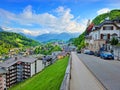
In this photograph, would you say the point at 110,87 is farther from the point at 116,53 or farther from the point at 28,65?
the point at 28,65

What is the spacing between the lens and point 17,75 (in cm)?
10919

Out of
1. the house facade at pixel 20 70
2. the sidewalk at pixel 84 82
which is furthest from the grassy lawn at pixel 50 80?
the house facade at pixel 20 70

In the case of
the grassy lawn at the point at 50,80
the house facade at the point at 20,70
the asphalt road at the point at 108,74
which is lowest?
the house facade at the point at 20,70

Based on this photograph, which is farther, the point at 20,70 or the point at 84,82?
the point at 20,70

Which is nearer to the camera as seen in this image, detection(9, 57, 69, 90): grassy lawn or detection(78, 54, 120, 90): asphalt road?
detection(78, 54, 120, 90): asphalt road

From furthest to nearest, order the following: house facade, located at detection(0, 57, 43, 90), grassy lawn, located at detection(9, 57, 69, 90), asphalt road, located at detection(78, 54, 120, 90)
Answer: house facade, located at detection(0, 57, 43, 90) → grassy lawn, located at detection(9, 57, 69, 90) → asphalt road, located at detection(78, 54, 120, 90)

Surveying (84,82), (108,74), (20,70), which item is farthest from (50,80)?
(20,70)

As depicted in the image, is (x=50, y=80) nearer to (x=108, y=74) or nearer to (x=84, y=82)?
(x=108, y=74)

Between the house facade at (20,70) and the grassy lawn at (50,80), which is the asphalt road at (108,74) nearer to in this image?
the grassy lawn at (50,80)

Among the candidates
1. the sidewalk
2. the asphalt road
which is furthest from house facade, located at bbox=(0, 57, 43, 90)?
the sidewalk

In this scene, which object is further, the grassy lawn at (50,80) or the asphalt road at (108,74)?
the grassy lawn at (50,80)

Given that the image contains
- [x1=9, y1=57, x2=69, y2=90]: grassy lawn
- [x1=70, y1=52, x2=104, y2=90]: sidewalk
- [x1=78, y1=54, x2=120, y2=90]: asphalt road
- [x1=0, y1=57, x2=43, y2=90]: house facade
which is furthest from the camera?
[x1=0, y1=57, x2=43, y2=90]: house facade

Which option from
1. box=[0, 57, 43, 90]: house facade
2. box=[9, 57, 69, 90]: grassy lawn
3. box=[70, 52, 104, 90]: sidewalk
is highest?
box=[70, 52, 104, 90]: sidewalk

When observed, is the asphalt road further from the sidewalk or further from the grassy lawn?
the grassy lawn
